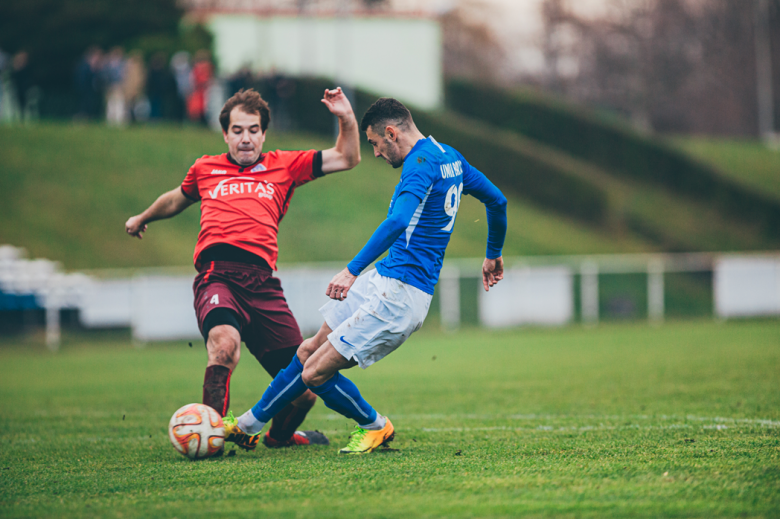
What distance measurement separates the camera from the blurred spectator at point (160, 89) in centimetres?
2445

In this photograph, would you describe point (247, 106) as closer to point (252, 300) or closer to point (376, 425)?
point (252, 300)

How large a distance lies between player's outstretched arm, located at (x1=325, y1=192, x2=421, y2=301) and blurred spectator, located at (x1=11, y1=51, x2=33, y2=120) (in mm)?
23183

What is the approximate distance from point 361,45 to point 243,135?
102ft

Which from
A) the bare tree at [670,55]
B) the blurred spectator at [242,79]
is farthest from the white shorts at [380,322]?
the bare tree at [670,55]

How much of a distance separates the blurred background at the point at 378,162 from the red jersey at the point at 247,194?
12.2 m

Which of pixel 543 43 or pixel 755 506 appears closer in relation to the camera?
pixel 755 506

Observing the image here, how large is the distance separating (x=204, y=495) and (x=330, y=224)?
19747mm

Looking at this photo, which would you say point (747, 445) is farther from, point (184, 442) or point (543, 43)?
point (543, 43)

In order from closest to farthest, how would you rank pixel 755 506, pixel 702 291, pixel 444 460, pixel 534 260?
pixel 755 506, pixel 444 460, pixel 702 291, pixel 534 260

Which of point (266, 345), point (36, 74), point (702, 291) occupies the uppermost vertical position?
point (36, 74)

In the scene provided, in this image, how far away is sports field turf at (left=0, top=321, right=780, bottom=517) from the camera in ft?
11.6

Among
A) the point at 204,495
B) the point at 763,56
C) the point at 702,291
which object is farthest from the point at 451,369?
the point at 763,56

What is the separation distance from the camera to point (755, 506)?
3.30 m

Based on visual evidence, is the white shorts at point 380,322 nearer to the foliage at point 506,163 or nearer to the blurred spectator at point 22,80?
the foliage at point 506,163
